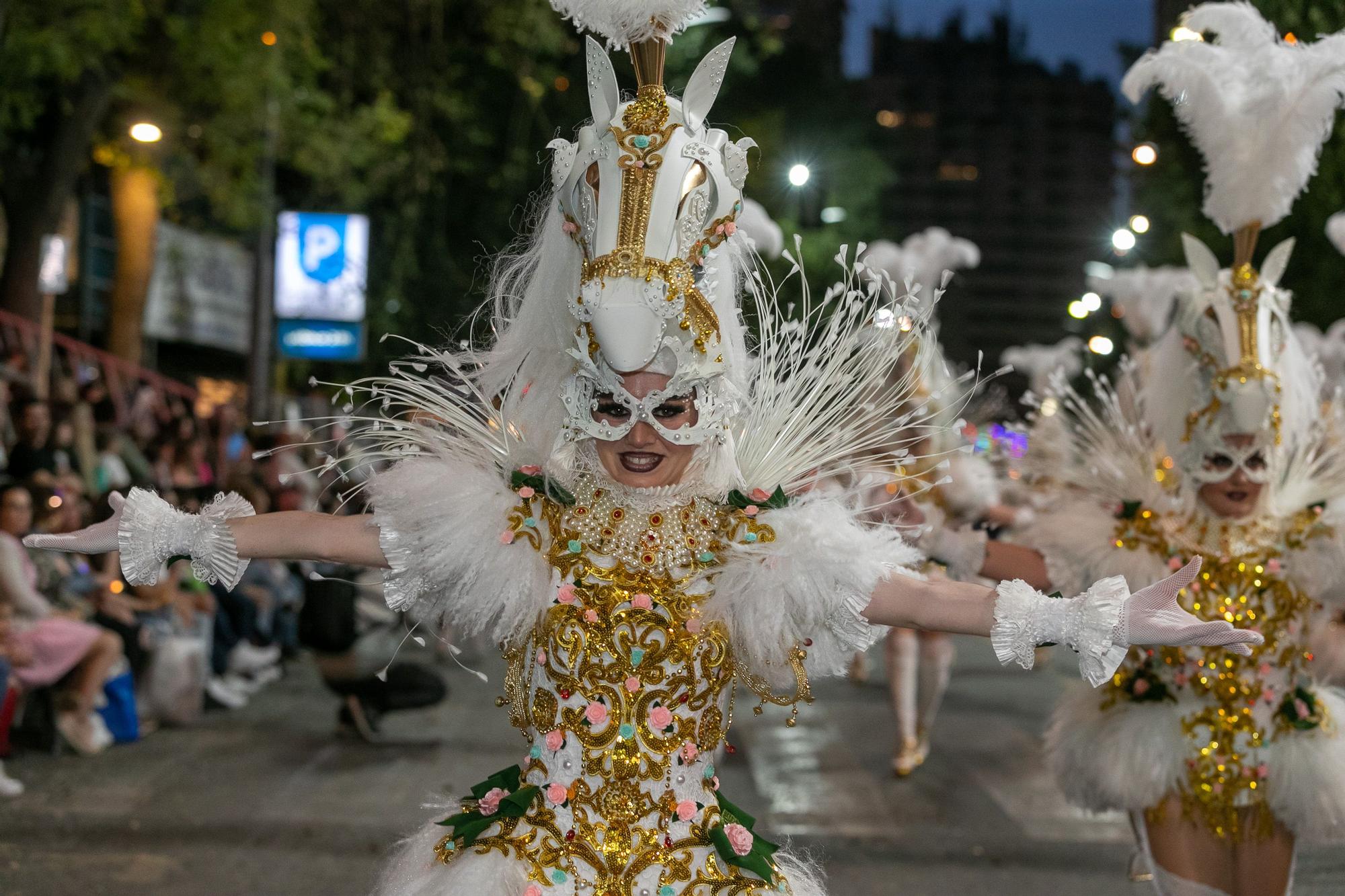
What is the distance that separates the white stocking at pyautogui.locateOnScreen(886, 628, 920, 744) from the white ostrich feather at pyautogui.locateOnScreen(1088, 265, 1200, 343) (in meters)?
2.46

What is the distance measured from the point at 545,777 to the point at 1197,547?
2.58m

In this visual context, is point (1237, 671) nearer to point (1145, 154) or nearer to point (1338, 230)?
point (1145, 154)

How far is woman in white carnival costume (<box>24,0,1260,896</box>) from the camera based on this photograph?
3.30 meters

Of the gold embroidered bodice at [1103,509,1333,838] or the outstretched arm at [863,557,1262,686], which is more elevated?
the outstretched arm at [863,557,1262,686]

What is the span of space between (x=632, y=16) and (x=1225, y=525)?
2.76 metres

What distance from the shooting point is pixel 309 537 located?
3535mm

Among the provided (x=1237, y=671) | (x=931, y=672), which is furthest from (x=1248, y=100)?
(x=931, y=672)

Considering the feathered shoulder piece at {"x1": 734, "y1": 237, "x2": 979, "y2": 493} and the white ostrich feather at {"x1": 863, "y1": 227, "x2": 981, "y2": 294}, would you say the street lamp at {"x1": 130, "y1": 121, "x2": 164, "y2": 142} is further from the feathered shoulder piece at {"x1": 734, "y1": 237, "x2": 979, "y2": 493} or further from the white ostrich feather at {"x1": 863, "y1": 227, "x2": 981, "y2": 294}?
the feathered shoulder piece at {"x1": 734, "y1": 237, "x2": 979, "y2": 493}

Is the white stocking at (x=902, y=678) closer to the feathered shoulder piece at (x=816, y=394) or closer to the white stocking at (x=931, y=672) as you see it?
the white stocking at (x=931, y=672)

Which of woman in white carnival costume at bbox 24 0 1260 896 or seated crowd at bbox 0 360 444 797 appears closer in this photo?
woman in white carnival costume at bbox 24 0 1260 896

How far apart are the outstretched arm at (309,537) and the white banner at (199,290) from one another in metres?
15.2

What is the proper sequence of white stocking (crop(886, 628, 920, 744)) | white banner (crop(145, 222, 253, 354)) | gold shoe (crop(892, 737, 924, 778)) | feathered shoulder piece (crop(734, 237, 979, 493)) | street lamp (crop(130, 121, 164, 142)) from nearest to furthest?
feathered shoulder piece (crop(734, 237, 979, 493)) < gold shoe (crop(892, 737, 924, 778)) < white stocking (crop(886, 628, 920, 744)) < street lamp (crop(130, 121, 164, 142)) < white banner (crop(145, 222, 253, 354))

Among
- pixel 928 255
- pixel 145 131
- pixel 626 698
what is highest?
pixel 145 131

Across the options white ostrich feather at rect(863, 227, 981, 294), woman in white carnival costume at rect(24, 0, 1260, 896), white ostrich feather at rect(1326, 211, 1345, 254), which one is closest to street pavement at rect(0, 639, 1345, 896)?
woman in white carnival costume at rect(24, 0, 1260, 896)
